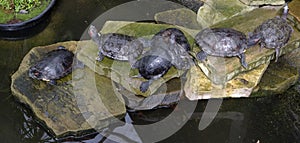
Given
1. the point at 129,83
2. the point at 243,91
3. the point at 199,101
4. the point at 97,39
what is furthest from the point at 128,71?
the point at 243,91

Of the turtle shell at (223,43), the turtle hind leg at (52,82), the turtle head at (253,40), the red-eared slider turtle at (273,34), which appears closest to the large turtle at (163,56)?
the turtle shell at (223,43)

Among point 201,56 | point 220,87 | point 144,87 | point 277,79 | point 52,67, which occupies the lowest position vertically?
point 277,79

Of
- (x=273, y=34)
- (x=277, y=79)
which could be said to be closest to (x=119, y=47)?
(x=273, y=34)

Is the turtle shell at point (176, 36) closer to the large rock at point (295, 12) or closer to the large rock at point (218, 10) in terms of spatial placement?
the large rock at point (218, 10)

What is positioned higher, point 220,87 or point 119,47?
point 119,47

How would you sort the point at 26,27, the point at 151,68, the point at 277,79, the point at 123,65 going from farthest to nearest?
the point at 26,27 → the point at 277,79 → the point at 123,65 → the point at 151,68

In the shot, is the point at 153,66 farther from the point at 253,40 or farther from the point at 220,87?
the point at 253,40
